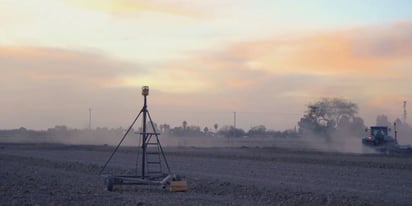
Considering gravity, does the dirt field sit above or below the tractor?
below

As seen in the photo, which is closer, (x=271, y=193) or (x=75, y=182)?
(x=271, y=193)

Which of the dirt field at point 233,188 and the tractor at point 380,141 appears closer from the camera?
the dirt field at point 233,188

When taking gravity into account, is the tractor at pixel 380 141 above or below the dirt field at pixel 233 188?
above

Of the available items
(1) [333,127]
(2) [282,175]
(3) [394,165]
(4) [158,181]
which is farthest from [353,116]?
(4) [158,181]

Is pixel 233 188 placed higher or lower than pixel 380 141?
lower

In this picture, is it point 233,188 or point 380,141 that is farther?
point 380,141

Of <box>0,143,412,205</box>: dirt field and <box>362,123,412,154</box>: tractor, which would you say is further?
<box>362,123,412,154</box>: tractor

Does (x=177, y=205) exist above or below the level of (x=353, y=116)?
Answer: below

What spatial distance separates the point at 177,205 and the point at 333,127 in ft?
422

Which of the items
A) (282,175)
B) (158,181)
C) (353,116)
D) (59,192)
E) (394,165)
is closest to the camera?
(59,192)

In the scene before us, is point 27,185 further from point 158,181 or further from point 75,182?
point 158,181

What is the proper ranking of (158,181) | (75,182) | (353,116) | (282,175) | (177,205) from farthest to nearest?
1. (353,116)
2. (282,175)
3. (75,182)
4. (158,181)
5. (177,205)

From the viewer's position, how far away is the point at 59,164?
47.1 metres

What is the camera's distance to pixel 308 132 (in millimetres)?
148750
